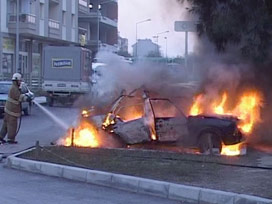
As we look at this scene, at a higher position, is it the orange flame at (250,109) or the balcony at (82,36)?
the balcony at (82,36)

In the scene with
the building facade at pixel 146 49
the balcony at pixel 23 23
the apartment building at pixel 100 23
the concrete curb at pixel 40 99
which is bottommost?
the concrete curb at pixel 40 99

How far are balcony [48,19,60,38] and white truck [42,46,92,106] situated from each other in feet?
53.1

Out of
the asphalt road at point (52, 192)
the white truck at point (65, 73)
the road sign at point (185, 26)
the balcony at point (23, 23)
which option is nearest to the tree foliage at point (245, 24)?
the road sign at point (185, 26)

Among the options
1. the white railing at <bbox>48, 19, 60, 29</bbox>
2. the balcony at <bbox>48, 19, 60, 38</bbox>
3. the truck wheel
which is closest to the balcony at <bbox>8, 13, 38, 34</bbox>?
the balcony at <bbox>48, 19, 60, 38</bbox>

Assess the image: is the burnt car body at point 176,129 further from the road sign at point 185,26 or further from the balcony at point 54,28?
the balcony at point 54,28

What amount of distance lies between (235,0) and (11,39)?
3355 centimetres

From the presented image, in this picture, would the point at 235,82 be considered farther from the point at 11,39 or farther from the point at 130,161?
the point at 11,39

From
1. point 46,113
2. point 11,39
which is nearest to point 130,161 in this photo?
point 46,113

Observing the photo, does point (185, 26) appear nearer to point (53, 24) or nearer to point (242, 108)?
point (242, 108)

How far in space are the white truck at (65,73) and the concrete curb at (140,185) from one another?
21465 millimetres

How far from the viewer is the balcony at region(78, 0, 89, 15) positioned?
61.1m

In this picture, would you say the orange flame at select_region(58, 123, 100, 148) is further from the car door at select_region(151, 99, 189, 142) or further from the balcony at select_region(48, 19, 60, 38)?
the balcony at select_region(48, 19, 60, 38)

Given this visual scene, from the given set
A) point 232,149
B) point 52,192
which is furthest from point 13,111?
point 52,192

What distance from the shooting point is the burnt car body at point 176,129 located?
13.4 meters
